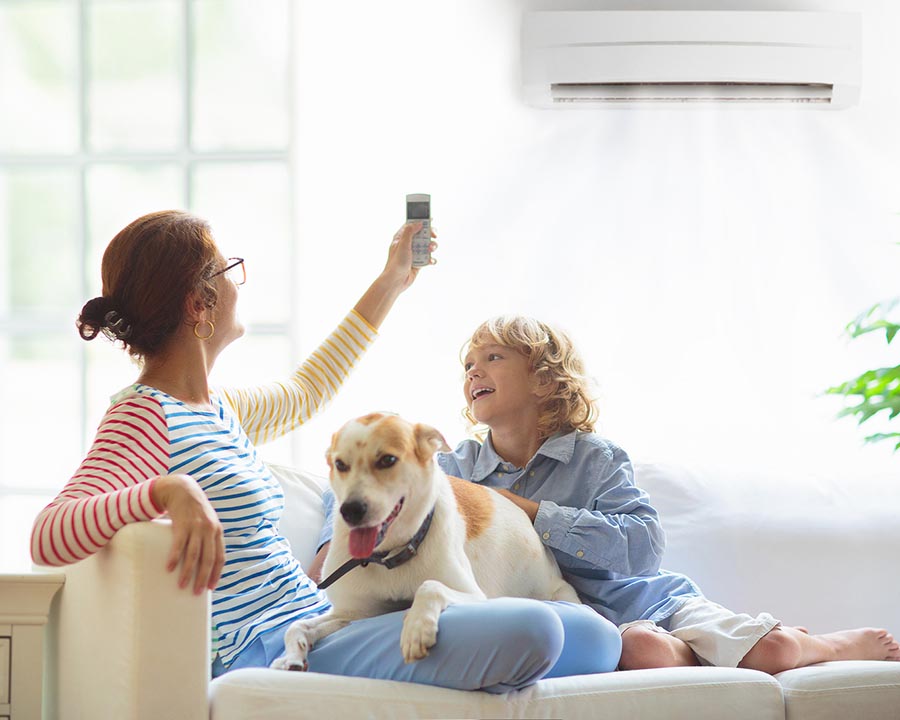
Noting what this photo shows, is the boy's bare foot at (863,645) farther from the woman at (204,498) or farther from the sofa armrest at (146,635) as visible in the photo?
the sofa armrest at (146,635)

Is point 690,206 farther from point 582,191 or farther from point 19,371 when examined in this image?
point 19,371

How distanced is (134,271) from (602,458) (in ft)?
3.21

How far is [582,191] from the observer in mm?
2814

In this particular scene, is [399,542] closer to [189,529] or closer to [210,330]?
[189,529]

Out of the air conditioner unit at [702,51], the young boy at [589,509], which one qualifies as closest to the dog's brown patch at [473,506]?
the young boy at [589,509]

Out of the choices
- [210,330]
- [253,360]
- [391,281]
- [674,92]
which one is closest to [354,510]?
[210,330]

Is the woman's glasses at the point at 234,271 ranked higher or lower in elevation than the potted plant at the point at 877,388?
higher

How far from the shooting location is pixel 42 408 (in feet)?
9.78

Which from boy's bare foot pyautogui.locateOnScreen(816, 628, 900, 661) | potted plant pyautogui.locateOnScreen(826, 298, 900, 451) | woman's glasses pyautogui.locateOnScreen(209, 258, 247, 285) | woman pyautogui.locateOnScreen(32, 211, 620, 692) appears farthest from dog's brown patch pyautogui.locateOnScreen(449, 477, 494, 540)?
potted plant pyautogui.locateOnScreen(826, 298, 900, 451)

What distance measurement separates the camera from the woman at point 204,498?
1369mm

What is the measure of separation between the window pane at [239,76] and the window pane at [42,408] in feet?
2.55

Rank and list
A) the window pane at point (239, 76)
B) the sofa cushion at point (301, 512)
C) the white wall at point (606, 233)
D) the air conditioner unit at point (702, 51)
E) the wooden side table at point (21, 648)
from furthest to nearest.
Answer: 1. the window pane at point (239, 76)
2. the white wall at point (606, 233)
3. the air conditioner unit at point (702, 51)
4. the sofa cushion at point (301, 512)
5. the wooden side table at point (21, 648)

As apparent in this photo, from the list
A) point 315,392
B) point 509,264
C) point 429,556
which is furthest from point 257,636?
point 509,264

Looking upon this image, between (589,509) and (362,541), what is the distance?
65 centimetres
